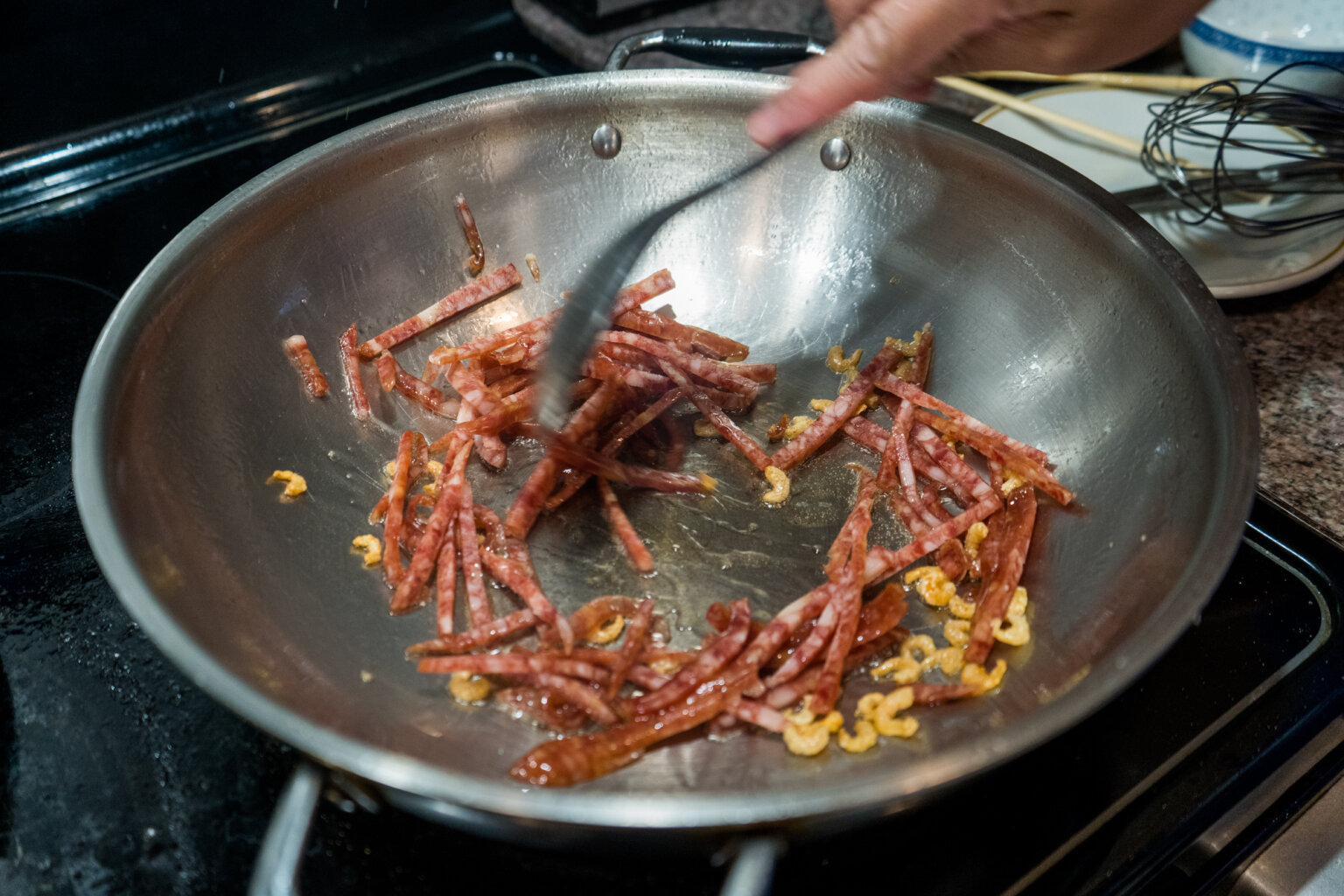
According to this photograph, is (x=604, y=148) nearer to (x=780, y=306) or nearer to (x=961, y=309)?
(x=780, y=306)

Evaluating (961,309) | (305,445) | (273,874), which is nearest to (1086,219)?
(961,309)

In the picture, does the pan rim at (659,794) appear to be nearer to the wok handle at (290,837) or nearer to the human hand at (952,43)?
the wok handle at (290,837)

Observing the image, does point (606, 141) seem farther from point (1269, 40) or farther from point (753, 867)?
point (1269, 40)

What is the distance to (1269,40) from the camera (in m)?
2.22

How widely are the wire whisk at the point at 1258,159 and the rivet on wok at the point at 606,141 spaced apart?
108cm

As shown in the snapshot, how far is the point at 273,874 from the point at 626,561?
69 cm

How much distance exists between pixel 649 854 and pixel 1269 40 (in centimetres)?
232

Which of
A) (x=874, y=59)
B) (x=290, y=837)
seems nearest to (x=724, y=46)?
(x=874, y=59)

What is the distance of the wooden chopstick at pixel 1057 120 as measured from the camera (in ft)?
6.64

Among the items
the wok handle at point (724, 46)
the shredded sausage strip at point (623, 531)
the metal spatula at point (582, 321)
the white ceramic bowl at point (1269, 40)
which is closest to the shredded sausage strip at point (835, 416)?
the shredded sausage strip at point (623, 531)

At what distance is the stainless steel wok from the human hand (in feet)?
0.53

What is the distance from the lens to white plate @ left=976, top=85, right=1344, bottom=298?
1.78m

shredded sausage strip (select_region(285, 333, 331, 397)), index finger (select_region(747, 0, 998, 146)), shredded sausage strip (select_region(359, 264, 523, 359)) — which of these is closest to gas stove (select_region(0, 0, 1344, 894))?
shredded sausage strip (select_region(285, 333, 331, 397))

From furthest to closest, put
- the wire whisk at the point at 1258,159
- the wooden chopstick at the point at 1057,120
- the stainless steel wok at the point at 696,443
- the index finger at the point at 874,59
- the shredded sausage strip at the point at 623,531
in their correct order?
the wooden chopstick at the point at 1057,120 < the wire whisk at the point at 1258,159 < the shredded sausage strip at the point at 623,531 < the index finger at the point at 874,59 < the stainless steel wok at the point at 696,443
